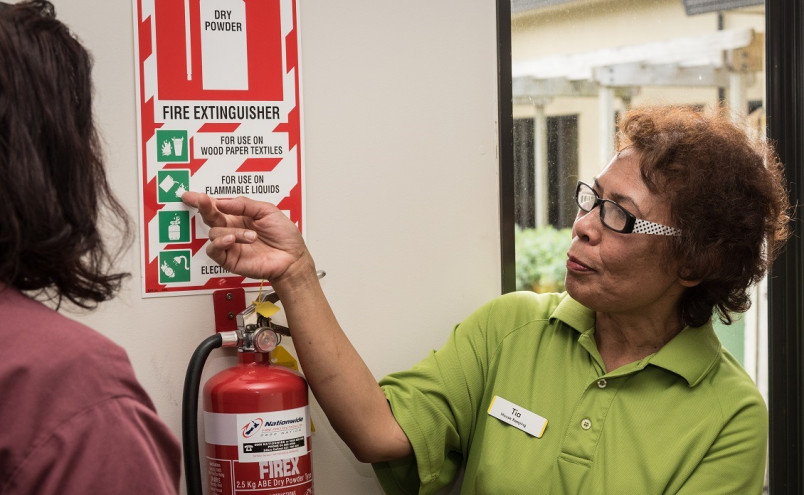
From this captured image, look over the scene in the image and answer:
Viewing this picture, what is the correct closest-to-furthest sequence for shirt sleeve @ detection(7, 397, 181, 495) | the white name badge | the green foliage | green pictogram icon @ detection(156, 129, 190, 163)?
1. shirt sleeve @ detection(7, 397, 181, 495)
2. green pictogram icon @ detection(156, 129, 190, 163)
3. the white name badge
4. the green foliage

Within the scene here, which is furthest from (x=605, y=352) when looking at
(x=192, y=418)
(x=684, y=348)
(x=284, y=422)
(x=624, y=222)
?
(x=192, y=418)

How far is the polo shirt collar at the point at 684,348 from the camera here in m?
1.57

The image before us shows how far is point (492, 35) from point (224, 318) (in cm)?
87

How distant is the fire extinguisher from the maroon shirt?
59 cm

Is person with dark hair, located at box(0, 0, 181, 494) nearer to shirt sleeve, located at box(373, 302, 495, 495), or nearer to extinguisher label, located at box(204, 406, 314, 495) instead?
extinguisher label, located at box(204, 406, 314, 495)

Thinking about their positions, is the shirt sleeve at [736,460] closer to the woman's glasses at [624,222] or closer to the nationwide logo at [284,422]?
the woman's glasses at [624,222]

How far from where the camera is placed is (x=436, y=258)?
1.79 metres

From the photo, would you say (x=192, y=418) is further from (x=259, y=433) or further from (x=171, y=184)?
(x=171, y=184)

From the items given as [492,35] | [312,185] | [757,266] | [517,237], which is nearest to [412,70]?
[492,35]

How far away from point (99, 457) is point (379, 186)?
3.40 feet

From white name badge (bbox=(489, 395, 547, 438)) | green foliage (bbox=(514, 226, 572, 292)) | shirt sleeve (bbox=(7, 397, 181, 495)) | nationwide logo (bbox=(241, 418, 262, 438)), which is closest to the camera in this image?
shirt sleeve (bbox=(7, 397, 181, 495))

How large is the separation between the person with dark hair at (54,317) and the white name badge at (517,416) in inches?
34.7

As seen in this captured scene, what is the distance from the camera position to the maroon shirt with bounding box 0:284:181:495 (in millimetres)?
733

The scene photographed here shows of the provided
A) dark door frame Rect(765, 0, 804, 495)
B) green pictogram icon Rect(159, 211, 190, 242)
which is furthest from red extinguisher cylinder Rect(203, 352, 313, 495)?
dark door frame Rect(765, 0, 804, 495)
